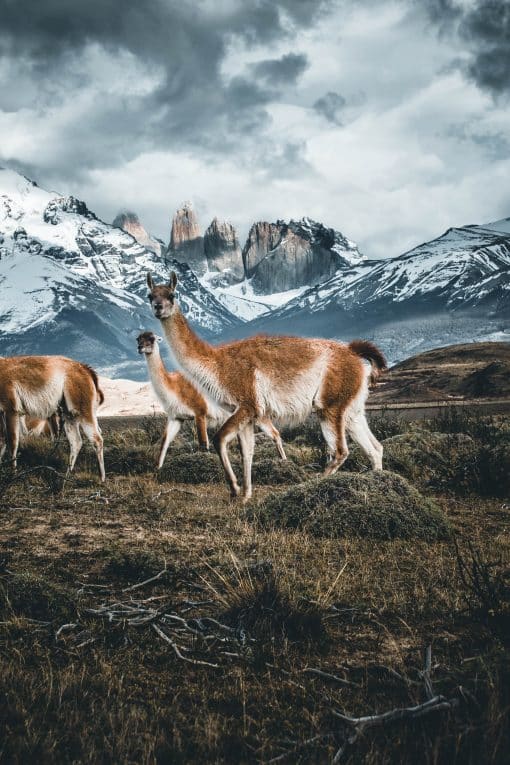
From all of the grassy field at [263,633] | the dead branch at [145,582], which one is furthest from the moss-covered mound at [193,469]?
the dead branch at [145,582]

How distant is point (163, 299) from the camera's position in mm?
6871

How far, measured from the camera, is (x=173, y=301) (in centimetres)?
700

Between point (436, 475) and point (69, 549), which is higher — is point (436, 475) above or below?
below

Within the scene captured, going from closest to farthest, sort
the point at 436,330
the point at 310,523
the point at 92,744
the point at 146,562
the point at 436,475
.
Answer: the point at 92,744
the point at 146,562
the point at 310,523
the point at 436,475
the point at 436,330

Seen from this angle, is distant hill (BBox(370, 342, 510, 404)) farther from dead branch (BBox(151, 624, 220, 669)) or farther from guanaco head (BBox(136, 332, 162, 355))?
dead branch (BBox(151, 624, 220, 669))

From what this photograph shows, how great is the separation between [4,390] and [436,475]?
6.52 metres

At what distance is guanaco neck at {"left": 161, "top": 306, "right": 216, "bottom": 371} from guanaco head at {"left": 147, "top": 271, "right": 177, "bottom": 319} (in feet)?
0.32

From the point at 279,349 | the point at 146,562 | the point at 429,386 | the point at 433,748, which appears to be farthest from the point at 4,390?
the point at 429,386

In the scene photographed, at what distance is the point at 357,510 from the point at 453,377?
47813 mm

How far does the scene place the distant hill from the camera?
42.0 metres

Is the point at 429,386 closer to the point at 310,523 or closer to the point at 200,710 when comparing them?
the point at 310,523

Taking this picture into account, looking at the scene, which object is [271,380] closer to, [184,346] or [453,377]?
[184,346]

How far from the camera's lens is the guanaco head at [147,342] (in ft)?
33.7

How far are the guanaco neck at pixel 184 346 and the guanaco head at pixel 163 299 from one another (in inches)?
3.8
